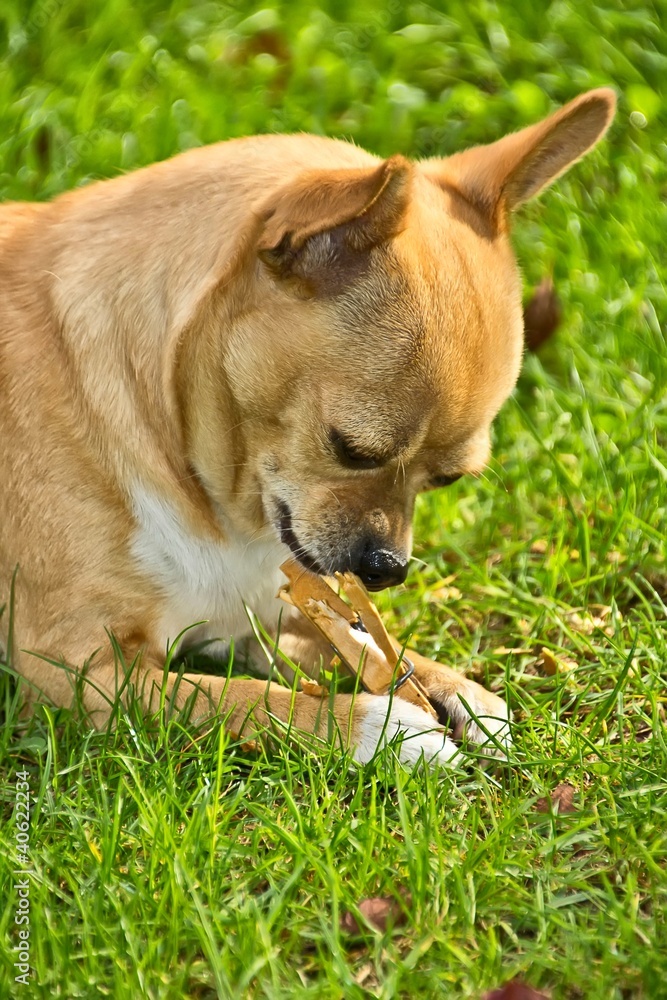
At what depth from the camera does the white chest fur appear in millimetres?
3057

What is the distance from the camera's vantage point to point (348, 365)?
9.18 feet

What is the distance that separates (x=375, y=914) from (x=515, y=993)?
334 mm

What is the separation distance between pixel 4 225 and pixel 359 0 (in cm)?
272

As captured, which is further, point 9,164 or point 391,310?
point 9,164

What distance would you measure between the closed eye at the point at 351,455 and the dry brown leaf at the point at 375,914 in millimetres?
1000

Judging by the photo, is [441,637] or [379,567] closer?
[379,567]

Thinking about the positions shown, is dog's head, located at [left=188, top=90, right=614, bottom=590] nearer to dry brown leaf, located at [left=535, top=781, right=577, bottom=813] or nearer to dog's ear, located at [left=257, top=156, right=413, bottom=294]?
dog's ear, located at [left=257, top=156, right=413, bottom=294]

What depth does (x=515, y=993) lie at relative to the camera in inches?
87.3

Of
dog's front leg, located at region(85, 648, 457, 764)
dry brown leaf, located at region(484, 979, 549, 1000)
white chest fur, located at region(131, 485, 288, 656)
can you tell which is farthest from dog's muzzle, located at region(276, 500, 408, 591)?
dry brown leaf, located at region(484, 979, 549, 1000)

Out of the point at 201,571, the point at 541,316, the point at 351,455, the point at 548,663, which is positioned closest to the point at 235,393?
the point at 351,455

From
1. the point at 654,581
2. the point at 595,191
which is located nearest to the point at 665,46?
the point at 595,191

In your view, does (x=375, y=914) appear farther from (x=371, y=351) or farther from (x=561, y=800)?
(x=371, y=351)

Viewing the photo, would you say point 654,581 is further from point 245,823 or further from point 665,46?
point 665,46

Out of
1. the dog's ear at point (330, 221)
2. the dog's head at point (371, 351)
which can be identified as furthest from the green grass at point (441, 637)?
the dog's ear at point (330, 221)
